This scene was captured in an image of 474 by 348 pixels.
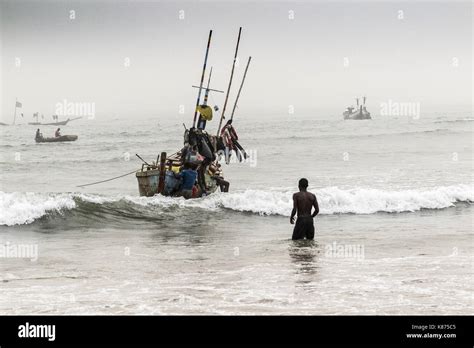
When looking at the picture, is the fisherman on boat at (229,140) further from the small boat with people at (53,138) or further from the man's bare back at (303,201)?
the small boat with people at (53,138)


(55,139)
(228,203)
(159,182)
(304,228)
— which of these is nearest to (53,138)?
(55,139)

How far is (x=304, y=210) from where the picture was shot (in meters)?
14.0

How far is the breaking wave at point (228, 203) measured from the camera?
66.2ft

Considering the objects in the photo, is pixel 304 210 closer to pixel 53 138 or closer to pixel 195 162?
pixel 195 162

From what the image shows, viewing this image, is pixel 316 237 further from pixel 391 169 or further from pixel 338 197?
pixel 391 169

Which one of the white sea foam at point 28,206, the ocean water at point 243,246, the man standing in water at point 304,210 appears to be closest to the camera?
the ocean water at point 243,246

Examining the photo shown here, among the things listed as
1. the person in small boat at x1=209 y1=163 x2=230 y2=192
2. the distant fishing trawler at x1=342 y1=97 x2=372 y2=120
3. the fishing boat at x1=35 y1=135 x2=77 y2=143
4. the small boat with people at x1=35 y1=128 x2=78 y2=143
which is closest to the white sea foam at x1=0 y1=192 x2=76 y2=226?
the person in small boat at x1=209 y1=163 x2=230 y2=192

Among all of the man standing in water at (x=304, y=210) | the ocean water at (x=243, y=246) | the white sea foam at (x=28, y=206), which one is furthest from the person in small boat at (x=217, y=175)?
the man standing in water at (x=304, y=210)

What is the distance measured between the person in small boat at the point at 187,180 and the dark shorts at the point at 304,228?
345 inches

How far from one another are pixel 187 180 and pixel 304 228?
29.6ft

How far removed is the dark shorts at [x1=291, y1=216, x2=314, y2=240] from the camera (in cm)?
1421
